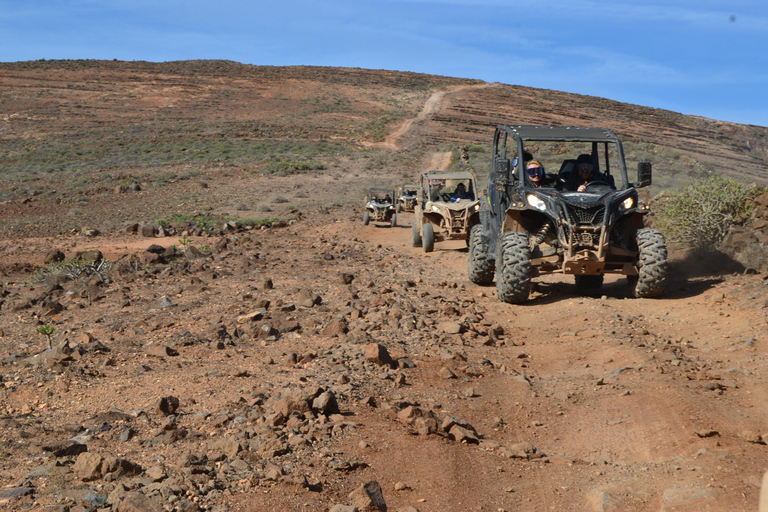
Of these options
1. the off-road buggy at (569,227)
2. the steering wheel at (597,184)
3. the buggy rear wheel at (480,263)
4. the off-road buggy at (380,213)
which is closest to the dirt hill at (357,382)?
the buggy rear wheel at (480,263)

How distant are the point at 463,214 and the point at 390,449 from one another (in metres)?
10.5

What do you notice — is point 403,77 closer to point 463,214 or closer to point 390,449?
point 463,214

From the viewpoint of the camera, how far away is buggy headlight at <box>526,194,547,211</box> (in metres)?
9.45

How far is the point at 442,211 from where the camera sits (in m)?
15.0

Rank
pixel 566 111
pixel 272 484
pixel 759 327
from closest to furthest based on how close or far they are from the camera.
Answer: pixel 272 484, pixel 759 327, pixel 566 111

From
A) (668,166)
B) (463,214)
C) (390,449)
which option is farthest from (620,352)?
(668,166)

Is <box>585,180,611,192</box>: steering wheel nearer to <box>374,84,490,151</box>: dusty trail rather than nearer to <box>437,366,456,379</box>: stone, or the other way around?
<box>437,366,456,379</box>: stone

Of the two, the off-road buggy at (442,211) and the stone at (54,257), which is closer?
the off-road buggy at (442,211)

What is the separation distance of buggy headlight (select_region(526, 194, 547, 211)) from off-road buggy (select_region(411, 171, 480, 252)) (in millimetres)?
5111

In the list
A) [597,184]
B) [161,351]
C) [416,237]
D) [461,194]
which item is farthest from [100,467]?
[416,237]

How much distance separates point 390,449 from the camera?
4.73 m

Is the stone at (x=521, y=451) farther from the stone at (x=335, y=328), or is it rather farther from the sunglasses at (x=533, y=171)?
the sunglasses at (x=533, y=171)

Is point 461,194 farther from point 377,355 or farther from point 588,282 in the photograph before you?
point 377,355

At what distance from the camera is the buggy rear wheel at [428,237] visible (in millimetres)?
15227
